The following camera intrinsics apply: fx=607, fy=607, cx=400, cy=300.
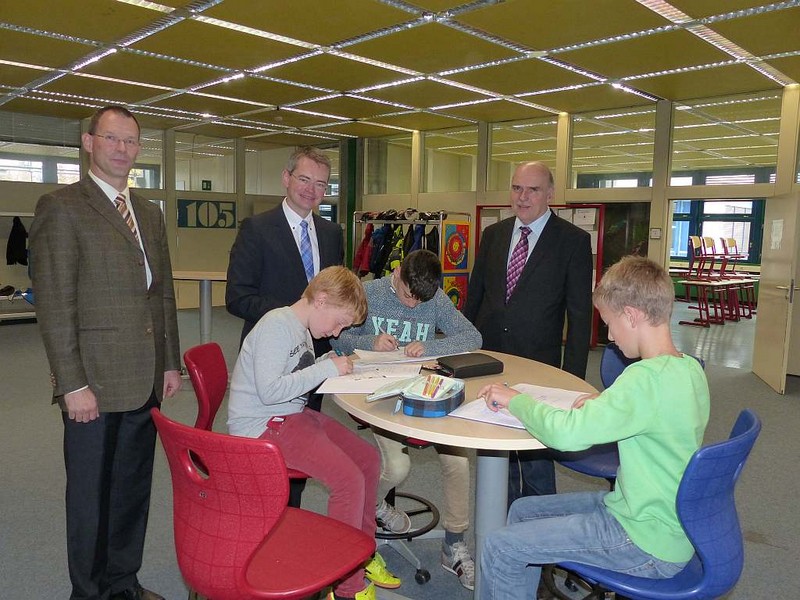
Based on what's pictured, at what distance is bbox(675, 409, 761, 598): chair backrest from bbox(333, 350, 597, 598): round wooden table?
0.34 meters

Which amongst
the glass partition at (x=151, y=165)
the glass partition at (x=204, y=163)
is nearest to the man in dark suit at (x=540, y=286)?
the glass partition at (x=151, y=165)

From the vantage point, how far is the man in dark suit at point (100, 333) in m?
1.78

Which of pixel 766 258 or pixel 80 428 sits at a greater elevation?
pixel 766 258

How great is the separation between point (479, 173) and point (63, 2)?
222 inches

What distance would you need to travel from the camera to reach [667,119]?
22.4ft

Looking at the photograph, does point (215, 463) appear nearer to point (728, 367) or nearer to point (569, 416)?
point (569, 416)

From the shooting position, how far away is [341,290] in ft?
6.33

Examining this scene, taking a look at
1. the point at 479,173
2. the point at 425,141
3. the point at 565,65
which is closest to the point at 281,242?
the point at 565,65

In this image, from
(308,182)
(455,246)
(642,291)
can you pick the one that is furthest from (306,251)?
(455,246)

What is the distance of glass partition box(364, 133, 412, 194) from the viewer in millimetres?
9875

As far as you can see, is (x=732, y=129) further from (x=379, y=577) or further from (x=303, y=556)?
(x=303, y=556)

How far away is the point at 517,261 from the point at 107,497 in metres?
1.83

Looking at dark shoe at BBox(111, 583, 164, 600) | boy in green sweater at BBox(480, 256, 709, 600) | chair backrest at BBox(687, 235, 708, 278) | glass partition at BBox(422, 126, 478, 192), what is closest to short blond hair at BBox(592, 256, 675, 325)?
boy in green sweater at BBox(480, 256, 709, 600)

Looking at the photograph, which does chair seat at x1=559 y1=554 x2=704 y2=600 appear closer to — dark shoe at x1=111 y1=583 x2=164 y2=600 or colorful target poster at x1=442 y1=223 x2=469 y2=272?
dark shoe at x1=111 y1=583 x2=164 y2=600
